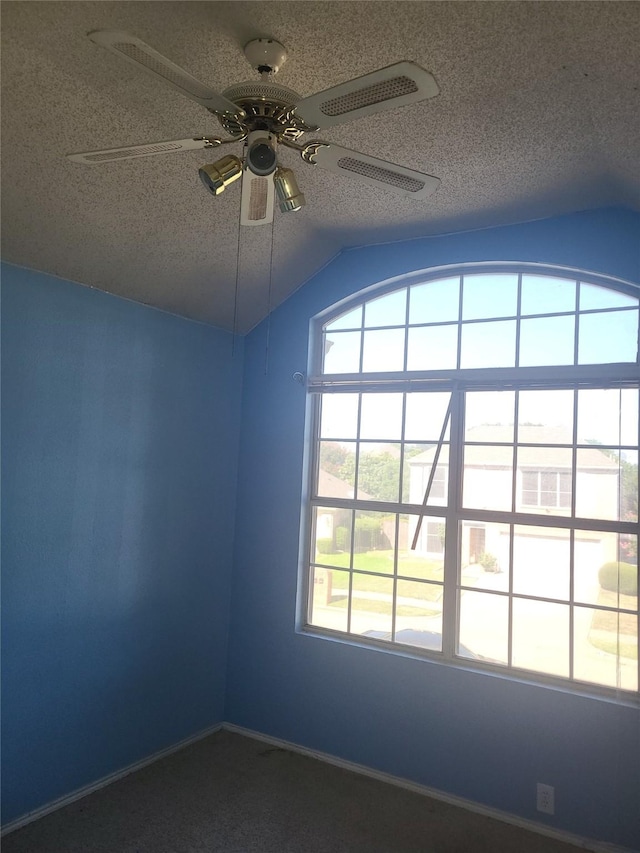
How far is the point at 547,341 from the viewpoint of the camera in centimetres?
313

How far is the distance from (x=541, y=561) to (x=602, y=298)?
4.38 ft

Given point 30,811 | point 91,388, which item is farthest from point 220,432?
point 30,811

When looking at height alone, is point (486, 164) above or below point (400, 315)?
above

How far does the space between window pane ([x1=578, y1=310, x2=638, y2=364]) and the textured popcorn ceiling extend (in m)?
0.53

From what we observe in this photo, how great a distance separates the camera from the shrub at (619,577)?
9.21ft

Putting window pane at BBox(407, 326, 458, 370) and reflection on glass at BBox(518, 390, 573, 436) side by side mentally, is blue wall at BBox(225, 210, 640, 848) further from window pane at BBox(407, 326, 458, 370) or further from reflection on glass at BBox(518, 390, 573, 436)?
reflection on glass at BBox(518, 390, 573, 436)

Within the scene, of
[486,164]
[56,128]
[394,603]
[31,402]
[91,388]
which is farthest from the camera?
[394,603]

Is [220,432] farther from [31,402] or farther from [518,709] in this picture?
[518,709]

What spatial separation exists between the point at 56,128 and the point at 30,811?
2896mm

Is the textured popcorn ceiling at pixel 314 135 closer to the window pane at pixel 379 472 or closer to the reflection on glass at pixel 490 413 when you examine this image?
the reflection on glass at pixel 490 413

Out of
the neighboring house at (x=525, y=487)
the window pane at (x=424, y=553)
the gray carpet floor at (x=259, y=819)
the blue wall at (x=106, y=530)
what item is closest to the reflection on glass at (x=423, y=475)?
the neighboring house at (x=525, y=487)

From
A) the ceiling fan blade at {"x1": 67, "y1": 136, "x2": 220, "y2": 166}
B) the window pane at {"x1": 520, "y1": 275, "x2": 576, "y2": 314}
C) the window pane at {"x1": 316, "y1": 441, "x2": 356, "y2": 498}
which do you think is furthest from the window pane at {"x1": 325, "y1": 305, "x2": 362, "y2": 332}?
the ceiling fan blade at {"x1": 67, "y1": 136, "x2": 220, "y2": 166}

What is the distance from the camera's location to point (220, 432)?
385 cm

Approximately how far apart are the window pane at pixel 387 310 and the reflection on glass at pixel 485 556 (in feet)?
4.05
